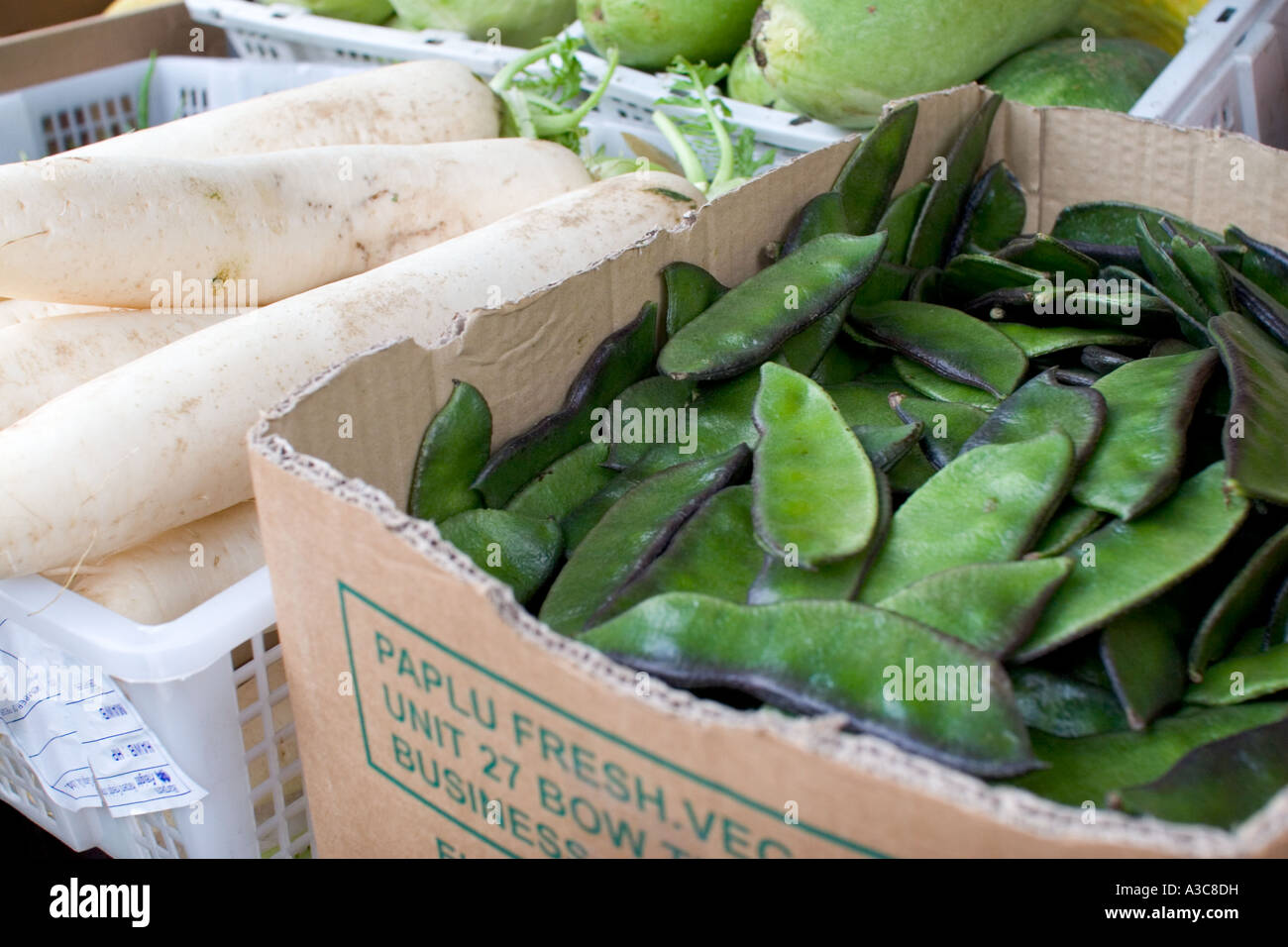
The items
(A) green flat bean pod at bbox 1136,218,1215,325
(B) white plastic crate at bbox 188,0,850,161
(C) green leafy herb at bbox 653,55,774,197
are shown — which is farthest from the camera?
(B) white plastic crate at bbox 188,0,850,161

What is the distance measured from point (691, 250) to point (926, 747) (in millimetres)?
575

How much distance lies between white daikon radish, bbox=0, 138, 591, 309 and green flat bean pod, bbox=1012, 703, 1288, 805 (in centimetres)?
95

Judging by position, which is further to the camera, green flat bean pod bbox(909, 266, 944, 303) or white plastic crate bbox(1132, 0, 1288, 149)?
white plastic crate bbox(1132, 0, 1288, 149)

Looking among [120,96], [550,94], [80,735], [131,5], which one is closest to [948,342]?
[80,735]

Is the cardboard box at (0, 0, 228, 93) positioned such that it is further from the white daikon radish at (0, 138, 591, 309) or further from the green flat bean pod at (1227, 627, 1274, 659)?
the green flat bean pod at (1227, 627, 1274, 659)

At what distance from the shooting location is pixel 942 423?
871 mm

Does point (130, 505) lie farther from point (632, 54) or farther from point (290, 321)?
point (632, 54)

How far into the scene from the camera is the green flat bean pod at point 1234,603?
0.70m

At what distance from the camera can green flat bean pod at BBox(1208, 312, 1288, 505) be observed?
71 cm

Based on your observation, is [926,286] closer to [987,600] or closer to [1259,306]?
[1259,306]

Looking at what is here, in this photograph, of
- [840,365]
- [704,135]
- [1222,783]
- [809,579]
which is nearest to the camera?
[1222,783]

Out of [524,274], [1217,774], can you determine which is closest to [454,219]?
[524,274]

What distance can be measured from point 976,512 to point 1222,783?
0.22 meters

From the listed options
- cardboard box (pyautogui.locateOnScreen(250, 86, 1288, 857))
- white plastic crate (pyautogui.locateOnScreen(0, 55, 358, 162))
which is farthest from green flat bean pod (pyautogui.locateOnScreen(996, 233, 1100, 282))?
white plastic crate (pyautogui.locateOnScreen(0, 55, 358, 162))
